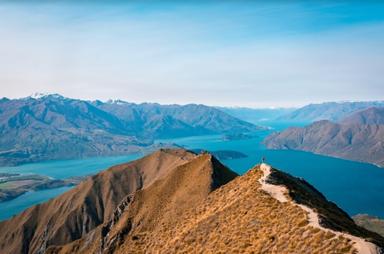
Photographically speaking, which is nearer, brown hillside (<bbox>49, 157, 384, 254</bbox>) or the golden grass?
brown hillside (<bbox>49, 157, 384, 254</bbox>)

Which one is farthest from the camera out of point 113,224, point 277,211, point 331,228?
point 113,224

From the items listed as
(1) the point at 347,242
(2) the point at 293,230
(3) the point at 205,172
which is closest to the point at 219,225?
(2) the point at 293,230

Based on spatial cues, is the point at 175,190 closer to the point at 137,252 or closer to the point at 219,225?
the point at 137,252

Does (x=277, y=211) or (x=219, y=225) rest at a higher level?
(x=277, y=211)

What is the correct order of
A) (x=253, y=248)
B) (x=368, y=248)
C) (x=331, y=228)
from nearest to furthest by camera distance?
1. (x=368, y=248)
2. (x=331, y=228)
3. (x=253, y=248)

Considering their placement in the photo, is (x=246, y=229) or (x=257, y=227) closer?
(x=257, y=227)

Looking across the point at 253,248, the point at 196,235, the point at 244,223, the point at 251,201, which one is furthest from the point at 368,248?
the point at 196,235

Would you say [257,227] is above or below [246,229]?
above

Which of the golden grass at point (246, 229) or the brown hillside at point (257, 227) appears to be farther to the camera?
the golden grass at point (246, 229)

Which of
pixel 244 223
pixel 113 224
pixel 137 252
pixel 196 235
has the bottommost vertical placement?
pixel 113 224

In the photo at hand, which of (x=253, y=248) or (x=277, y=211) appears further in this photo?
(x=277, y=211)
